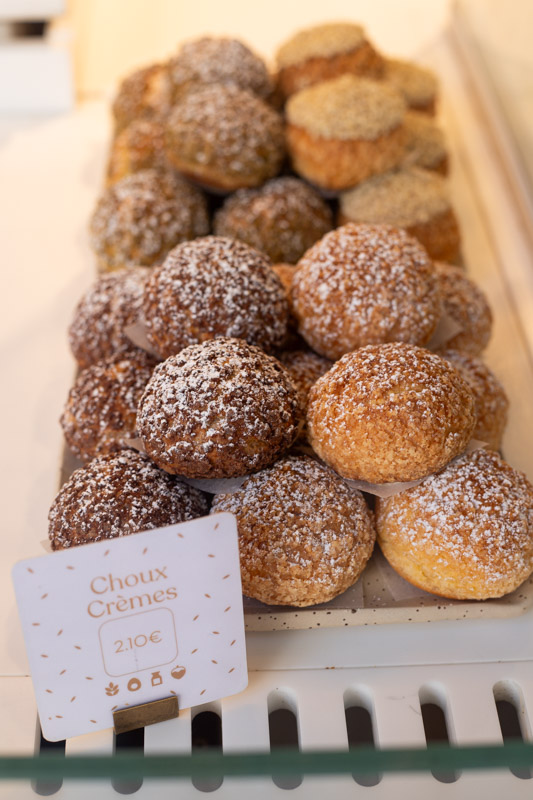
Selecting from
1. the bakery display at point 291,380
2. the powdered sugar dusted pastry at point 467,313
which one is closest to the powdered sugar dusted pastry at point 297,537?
the bakery display at point 291,380

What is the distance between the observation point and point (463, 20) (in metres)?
2.67

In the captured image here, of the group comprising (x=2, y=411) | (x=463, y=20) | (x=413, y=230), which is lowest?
(x=2, y=411)

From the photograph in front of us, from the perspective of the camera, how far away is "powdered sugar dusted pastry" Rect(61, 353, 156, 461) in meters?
1.23

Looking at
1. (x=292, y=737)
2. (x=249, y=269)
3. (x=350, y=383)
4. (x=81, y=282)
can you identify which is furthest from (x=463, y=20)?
(x=292, y=737)

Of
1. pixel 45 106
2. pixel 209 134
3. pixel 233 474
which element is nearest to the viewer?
pixel 233 474

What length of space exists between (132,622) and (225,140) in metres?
1.14

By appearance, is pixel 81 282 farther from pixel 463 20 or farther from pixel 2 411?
pixel 463 20

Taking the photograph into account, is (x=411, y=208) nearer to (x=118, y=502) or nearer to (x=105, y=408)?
(x=105, y=408)

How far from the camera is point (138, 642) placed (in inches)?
36.3

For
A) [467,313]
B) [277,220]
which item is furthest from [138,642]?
[277,220]

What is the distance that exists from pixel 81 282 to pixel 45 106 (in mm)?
902

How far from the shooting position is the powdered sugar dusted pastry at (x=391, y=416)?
1.03 m

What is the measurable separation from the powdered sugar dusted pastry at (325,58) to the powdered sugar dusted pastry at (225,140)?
271 millimetres

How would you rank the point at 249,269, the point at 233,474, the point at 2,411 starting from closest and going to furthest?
the point at 233,474
the point at 249,269
the point at 2,411
